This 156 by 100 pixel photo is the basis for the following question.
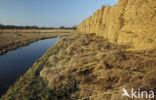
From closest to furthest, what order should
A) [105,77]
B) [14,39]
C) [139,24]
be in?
[105,77]
[139,24]
[14,39]

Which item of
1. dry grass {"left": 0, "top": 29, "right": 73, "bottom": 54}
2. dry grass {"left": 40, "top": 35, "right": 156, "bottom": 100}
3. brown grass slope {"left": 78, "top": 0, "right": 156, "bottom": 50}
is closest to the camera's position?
Result: dry grass {"left": 40, "top": 35, "right": 156, "bottom": 100}

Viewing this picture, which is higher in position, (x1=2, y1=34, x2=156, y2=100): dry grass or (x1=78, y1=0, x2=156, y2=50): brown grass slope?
(x1=78, y1=0, x2=156, y2=50): brown grass slope

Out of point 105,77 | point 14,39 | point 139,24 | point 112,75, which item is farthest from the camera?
point 14,39

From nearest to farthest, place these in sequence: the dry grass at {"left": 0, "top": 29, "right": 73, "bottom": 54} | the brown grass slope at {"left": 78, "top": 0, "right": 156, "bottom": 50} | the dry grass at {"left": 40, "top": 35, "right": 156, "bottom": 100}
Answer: the dry grass at {"left": 40, "top": 35, "right": 156, "bottom": 100}
the brown grass slope at {"left": 78, "top": 0, "right": 156, "bottom": 50}
the dry grass at {"left": 0, "top": 29, "right": 73, "bottom": 54}

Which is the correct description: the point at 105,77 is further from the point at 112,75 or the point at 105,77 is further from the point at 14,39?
the point at 14,39

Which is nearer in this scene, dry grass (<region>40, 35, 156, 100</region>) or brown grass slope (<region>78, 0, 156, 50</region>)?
dry grass (<region>40, 35, 156, 100</region>)

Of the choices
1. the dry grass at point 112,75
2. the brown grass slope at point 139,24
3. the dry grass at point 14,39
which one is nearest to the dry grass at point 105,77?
the dry grass at point 112,75

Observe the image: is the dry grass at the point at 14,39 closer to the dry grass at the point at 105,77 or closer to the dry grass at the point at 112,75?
the dry grass at the point at 105,77

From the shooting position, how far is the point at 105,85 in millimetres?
4109

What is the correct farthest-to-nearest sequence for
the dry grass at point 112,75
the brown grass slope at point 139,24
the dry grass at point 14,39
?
1. the dry grass at point 14,39
2. the brown grass slope at point 139,24
3. the dry grass at point 112,75

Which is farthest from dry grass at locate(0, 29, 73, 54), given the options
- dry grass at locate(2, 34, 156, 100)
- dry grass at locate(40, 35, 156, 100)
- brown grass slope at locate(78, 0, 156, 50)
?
brown grass slope at locate(78, 0, 156, 50)

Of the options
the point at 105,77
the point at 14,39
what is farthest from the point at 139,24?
the point at 14,39

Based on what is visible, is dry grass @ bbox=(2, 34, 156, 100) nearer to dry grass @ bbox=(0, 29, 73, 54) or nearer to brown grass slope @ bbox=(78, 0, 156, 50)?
brown grass slope @ bbox=(78, 0, 156, 50)

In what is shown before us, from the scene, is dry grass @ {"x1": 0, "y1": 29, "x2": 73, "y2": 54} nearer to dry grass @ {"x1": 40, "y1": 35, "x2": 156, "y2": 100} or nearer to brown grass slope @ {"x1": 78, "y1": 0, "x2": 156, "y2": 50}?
dry grass @ {"x1": 40, "y1": 35, "x2": 156, "y2": 100}
